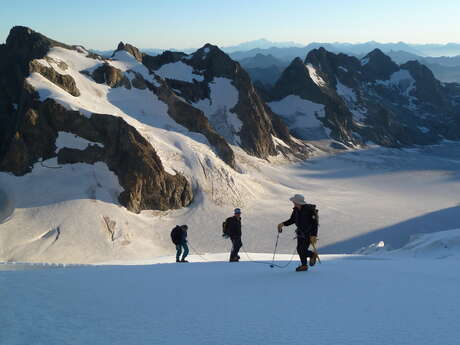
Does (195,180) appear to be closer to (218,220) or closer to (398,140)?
(218,220)

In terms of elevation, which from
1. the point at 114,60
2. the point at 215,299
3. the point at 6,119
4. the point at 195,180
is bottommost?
the point at 195,180

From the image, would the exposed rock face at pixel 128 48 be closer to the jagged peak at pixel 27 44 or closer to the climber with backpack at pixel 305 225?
the jagged peak at pixel 27 44

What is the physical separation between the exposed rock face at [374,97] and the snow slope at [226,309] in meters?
93.0

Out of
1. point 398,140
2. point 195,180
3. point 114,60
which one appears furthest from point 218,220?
point 398,140

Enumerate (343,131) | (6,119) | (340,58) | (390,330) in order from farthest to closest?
1. (340,58)
2. (343,131)
3. (6,119)
4. (390,330)

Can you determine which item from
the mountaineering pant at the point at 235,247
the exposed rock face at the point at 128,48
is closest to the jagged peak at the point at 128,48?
the exposed rock face at the point at 128,48

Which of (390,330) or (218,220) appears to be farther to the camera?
(218,220)

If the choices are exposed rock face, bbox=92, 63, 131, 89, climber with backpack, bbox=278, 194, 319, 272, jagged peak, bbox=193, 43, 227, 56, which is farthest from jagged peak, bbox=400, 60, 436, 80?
climber with backpack, bbox=278, 194, 319, 272

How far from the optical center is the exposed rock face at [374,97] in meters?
106

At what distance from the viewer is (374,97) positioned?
146 m

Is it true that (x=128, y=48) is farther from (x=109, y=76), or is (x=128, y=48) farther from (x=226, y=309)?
(x=226, y=309)

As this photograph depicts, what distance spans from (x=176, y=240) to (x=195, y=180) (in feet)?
91.0

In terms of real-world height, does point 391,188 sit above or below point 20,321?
below

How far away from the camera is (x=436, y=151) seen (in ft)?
357
